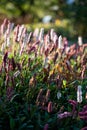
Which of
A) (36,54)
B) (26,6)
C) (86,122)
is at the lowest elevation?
(86,122)

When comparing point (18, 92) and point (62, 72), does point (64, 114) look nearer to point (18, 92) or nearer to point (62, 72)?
point (18, 92)

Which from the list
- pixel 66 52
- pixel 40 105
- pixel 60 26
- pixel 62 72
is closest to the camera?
pixel 40 105

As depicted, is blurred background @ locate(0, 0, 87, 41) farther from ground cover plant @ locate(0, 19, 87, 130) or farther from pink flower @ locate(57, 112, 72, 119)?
pink flower @ locate(57, 112, 72, 119)

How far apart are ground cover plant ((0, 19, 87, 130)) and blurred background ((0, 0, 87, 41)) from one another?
754 centimetres

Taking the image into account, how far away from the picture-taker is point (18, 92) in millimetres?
3617

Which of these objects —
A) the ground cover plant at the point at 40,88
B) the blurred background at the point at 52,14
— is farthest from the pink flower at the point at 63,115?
the blurred background at the point at 52,14

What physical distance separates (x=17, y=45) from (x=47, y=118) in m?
1.51

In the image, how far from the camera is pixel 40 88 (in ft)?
12.1

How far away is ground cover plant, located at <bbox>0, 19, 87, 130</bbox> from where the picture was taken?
10.9 feet

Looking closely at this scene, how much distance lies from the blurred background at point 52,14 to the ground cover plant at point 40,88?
754cm

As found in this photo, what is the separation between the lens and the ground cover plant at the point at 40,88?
3.33m

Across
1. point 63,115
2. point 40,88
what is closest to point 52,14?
point 40,88

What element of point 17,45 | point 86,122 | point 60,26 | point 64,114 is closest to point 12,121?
point 64,114

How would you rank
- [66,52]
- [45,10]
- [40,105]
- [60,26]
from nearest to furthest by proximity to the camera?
[40,105], [66,52], [60,26], [45,10]
